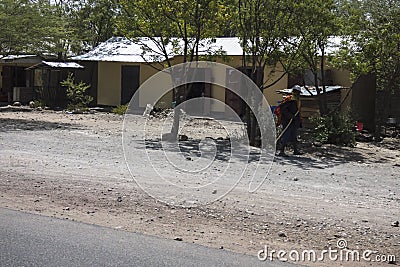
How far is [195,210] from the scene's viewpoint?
8.60m

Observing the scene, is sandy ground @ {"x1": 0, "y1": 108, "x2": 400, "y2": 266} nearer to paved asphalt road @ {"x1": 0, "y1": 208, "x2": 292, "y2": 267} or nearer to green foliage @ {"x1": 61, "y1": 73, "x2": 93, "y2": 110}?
paved asphalt road @ {"x1": 0, "y1": 208, "x2": 292, "y2": 267}

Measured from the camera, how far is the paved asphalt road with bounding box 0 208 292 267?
6141 millimetres

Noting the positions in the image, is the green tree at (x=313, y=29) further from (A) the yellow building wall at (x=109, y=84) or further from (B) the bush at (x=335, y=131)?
(A) the yellow building wall at (x=109, y=84)

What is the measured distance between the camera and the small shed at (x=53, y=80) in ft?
97.7

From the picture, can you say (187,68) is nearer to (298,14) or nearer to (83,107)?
(298,14)

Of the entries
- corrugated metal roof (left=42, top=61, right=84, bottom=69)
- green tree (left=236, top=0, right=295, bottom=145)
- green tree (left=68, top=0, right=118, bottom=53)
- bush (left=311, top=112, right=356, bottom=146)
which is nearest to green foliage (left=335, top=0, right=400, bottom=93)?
bush (left=311, top=112, right=356, bottom=146)

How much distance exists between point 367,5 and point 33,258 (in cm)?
2113

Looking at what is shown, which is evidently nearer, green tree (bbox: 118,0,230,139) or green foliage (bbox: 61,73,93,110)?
green tree (bbox: 118,0,230,139)

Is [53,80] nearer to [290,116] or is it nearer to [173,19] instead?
[173,19]

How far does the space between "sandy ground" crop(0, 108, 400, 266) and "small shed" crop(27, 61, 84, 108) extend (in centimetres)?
1488

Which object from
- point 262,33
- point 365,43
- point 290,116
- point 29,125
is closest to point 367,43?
point 365,43

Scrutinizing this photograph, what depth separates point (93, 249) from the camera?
6527 millimetres

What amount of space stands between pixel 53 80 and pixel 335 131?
18.6m

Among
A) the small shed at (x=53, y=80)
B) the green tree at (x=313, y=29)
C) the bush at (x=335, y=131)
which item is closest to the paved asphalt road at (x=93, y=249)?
the green tree at (x=313, y=29)
